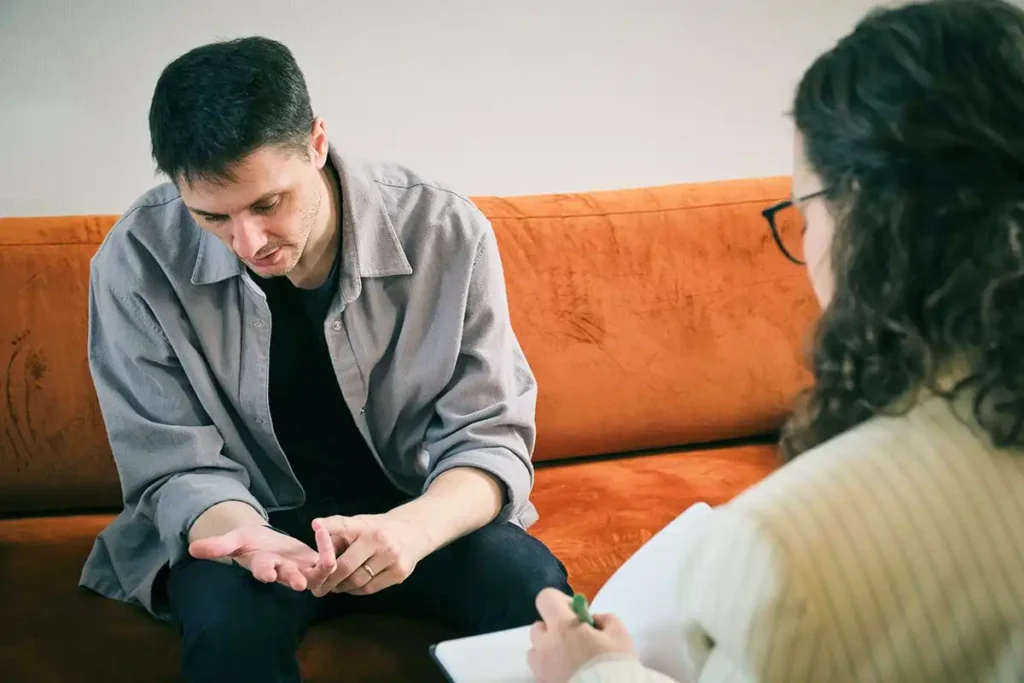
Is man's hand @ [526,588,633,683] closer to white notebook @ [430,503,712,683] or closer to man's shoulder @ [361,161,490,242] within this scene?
white notebook @ [430,503,712,683]

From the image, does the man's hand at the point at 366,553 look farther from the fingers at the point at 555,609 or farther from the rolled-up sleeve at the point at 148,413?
the fingers at the point at 555,609

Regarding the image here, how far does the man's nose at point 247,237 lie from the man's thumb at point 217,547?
340mm

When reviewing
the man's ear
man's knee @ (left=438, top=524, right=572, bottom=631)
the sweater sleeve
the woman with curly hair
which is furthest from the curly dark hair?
the man's ear

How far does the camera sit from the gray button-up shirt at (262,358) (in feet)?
4.33

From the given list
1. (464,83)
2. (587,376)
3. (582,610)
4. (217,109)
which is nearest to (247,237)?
(217,109)

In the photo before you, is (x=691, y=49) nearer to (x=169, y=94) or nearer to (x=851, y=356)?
(x=169, y=94)

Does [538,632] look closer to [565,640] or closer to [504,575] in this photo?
[565,640]

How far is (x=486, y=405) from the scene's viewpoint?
1.38 m

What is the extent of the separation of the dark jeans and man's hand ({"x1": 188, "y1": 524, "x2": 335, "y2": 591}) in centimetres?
4

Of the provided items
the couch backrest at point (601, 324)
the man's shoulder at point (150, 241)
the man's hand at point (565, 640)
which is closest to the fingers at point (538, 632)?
the man's hand at point (565, 640)

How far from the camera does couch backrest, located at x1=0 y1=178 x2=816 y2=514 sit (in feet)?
5.13

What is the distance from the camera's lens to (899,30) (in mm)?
700

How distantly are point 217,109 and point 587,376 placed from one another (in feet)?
2.80

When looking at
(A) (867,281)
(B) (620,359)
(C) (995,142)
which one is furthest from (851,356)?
(B) (620,359)
